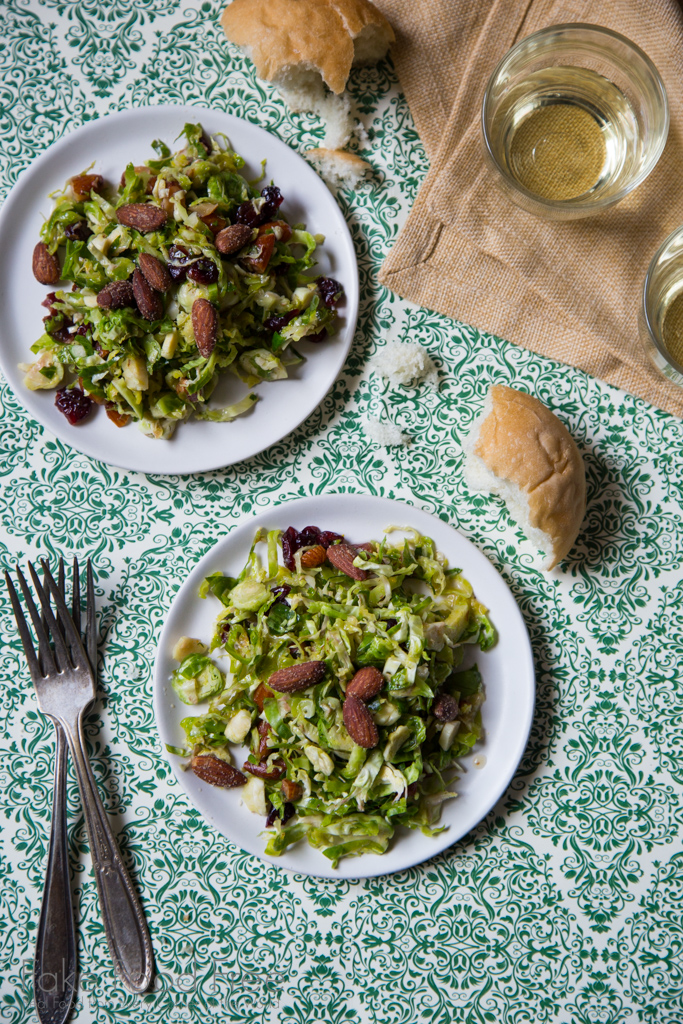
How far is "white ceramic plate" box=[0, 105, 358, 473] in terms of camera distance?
1887mm

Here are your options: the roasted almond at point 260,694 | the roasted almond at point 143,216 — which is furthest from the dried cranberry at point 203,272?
the roasted almond at point 260,694

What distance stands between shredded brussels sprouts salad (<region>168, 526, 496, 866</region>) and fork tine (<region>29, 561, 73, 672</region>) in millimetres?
304

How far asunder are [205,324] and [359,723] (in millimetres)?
1010

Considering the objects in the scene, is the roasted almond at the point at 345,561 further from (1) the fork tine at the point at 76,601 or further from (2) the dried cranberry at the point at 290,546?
(1) the fork tine at the point at 76,601

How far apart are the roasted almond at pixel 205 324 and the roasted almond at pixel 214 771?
40.2 inches

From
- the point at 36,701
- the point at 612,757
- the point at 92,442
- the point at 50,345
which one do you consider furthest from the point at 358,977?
the point at 50,345

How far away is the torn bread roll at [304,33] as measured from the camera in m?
1.77

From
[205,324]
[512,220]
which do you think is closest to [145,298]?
[205,324]

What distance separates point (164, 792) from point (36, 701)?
43cm

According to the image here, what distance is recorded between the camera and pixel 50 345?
1877 mm

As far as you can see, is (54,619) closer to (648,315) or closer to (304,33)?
(304,33)

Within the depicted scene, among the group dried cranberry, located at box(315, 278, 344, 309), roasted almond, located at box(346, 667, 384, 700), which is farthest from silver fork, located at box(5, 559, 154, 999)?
dried cranberry, located at box(315, 278, 344, 309)

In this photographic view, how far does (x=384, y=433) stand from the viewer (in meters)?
1.94

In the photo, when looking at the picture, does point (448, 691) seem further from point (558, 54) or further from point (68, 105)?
point (68, 105)
